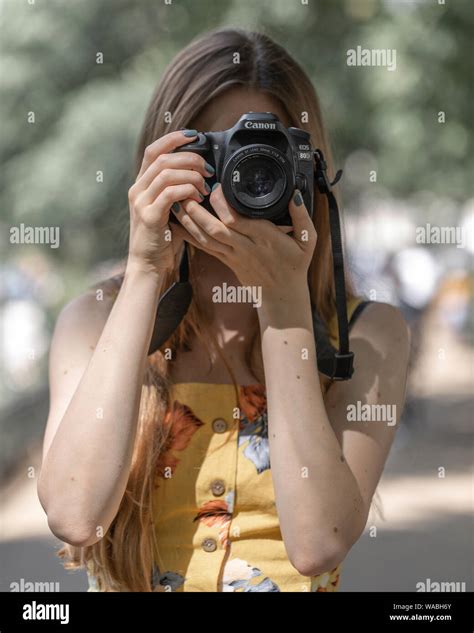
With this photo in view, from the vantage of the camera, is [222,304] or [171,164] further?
[222,304]

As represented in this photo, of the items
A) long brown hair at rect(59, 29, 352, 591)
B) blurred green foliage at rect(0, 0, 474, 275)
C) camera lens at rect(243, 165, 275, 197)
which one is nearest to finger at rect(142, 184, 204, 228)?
camera lens at rect(243, 165, 275, 197)

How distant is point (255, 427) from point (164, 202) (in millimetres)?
473

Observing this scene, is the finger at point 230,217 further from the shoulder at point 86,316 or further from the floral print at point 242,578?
the floral print at point 242,578

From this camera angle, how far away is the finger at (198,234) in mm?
1782

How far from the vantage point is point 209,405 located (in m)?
1.86

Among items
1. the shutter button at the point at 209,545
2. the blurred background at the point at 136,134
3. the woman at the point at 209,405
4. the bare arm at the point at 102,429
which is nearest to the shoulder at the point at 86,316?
the woman at the point at 209,405

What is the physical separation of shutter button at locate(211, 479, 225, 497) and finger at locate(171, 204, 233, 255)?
0.43 metres

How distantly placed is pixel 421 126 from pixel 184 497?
571cm

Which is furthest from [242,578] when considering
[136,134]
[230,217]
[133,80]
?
[133,80]

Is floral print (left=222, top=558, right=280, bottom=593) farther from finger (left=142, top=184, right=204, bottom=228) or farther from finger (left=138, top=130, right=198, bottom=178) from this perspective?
finger (left=138, top=130, right=198, bottom=178)

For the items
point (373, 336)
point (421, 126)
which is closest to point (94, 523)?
point (373, 336)

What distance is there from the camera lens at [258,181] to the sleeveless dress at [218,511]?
1.29ft

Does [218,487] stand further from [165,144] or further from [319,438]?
[165,144]

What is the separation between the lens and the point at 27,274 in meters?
9.95
